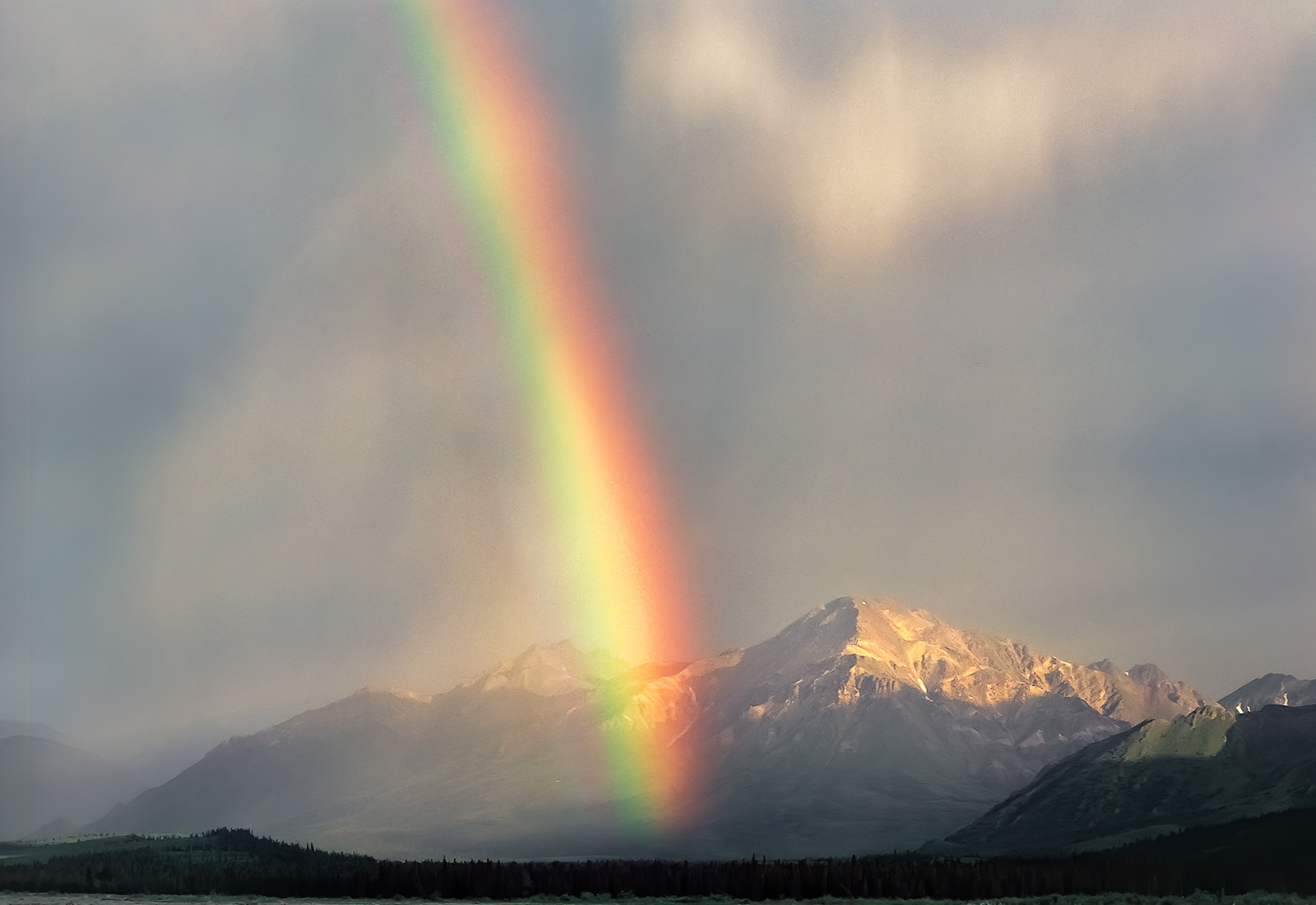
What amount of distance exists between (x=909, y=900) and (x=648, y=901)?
3635 centimetres

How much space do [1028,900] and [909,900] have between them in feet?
55.5

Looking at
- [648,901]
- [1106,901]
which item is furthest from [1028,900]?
[648,901]

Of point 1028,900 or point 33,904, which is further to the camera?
point 33,904

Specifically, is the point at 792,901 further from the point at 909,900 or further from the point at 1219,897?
the point at 1219,897

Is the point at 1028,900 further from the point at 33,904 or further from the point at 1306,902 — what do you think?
the point at 33,904

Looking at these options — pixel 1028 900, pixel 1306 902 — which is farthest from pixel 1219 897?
pixel 1028 900

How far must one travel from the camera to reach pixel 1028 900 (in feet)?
593

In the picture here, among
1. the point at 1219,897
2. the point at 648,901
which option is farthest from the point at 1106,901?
the point at 648,901

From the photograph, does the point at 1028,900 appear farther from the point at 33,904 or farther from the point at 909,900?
the point at 33,904

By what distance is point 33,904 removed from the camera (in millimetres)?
199125

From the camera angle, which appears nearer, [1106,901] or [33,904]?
[1106,901]

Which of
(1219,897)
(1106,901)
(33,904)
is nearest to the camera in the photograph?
(1106,901)

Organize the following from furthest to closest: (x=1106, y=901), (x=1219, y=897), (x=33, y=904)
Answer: (x=33, y=904) → (x=1219, y=897) → (x=1106, y=901)

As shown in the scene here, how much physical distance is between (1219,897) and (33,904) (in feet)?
546
